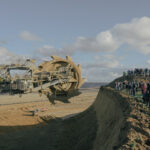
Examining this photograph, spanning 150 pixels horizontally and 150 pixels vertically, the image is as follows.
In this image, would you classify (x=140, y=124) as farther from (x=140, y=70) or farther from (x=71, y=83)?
(x=71, y=83)

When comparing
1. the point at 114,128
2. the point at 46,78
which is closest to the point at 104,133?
the point at 114,128

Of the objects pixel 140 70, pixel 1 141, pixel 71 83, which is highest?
pixel 140 70

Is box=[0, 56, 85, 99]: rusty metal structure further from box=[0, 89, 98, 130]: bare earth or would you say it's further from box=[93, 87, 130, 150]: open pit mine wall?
box=[93, 87, 130, 150]: open pit mine wall

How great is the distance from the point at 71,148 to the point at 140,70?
18.8 meters

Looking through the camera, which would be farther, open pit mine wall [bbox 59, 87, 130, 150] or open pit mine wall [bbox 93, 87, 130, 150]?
open pit mine wall [bbox 59, 87, 130, 150]

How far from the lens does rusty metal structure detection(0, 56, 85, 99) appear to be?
25234 millimetres

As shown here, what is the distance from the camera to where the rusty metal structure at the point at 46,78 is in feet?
82.8

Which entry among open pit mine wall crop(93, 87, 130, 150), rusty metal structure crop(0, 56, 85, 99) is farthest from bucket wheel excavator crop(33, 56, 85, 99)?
open pit mine wall crop(93, 87, 130, 150)

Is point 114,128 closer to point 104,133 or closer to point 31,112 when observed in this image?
point 104,133

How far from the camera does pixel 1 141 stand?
18.7 m

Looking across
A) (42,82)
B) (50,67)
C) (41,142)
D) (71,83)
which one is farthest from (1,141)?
(71,83)

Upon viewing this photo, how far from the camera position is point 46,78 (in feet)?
98.2

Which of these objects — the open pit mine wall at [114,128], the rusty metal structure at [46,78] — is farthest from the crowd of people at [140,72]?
the open pit mine wall at [114,128]

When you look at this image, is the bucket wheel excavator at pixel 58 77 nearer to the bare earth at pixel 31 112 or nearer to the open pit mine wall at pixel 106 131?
the bare earth at pixel 31 112
